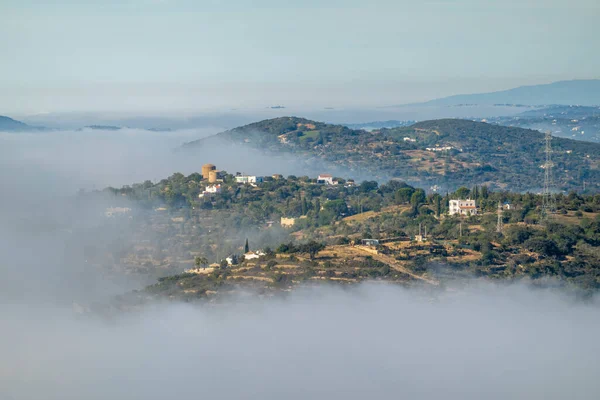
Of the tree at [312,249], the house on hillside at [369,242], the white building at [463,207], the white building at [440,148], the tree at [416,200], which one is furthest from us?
the white building at [440,148]

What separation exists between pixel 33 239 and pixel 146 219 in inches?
264

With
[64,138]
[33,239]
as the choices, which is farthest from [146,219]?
[64,138]

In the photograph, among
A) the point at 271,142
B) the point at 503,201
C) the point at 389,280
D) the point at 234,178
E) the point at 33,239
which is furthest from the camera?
the point at 271,142

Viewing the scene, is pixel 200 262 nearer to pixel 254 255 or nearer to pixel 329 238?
pixel 254 255

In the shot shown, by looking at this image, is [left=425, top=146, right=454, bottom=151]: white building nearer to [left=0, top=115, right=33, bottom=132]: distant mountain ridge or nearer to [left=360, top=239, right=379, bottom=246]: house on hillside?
[left=0, top=115, right=33, bottom=132]: distant mountain ridge

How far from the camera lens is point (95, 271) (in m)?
42.8

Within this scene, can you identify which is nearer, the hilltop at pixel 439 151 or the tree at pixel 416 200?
the tree at pixel 416 200

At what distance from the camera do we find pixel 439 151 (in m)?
87.7

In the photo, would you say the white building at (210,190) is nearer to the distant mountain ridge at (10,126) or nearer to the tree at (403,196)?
the tree at (403,196)

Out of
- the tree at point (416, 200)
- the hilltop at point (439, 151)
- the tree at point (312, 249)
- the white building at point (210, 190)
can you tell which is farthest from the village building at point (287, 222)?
the hilltop at point (439, 151)

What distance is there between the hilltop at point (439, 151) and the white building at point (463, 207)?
95.5 ft

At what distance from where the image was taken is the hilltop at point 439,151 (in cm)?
7606

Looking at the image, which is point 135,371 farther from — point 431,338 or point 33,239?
point 33,239

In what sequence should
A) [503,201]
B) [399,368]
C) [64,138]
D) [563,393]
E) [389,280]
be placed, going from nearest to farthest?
[563,393]
[399,368]
[389,280]
[503,201]
[64,138]
